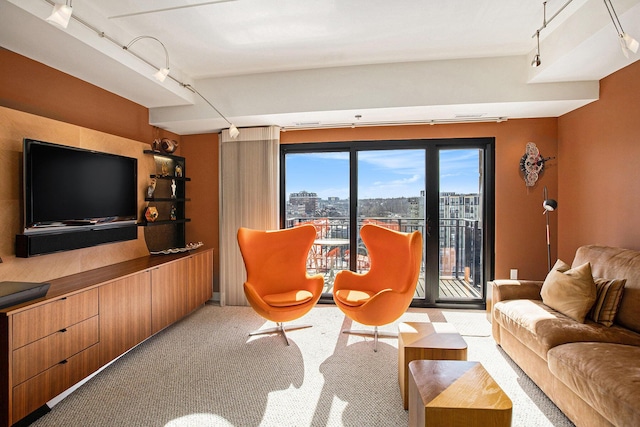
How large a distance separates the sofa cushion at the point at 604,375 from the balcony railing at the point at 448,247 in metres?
2.15

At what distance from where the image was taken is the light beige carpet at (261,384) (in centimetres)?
193

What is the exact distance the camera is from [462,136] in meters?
3.83

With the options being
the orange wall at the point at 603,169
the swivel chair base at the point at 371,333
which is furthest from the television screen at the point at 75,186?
the orange wall at the point at 603,169

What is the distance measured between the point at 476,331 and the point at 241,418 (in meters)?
2.48

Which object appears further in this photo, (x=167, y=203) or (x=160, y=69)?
(x=167, y=203)

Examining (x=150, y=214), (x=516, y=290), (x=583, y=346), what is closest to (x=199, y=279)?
(x=150, y=214)

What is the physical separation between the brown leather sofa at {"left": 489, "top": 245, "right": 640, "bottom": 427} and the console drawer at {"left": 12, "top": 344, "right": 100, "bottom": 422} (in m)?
3.16

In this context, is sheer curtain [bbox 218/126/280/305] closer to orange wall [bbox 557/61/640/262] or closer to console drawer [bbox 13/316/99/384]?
console drawer [bbox 13/316/99/384]

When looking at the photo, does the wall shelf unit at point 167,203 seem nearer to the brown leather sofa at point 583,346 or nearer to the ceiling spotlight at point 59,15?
the ceiling spotlight at point 59,15

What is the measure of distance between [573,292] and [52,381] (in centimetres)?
366

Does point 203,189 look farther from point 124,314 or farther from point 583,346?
point 583,346

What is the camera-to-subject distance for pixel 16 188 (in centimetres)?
227

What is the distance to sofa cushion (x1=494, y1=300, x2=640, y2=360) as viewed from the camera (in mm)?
2020

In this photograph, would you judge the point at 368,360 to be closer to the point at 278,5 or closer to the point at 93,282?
the point at 93,282
